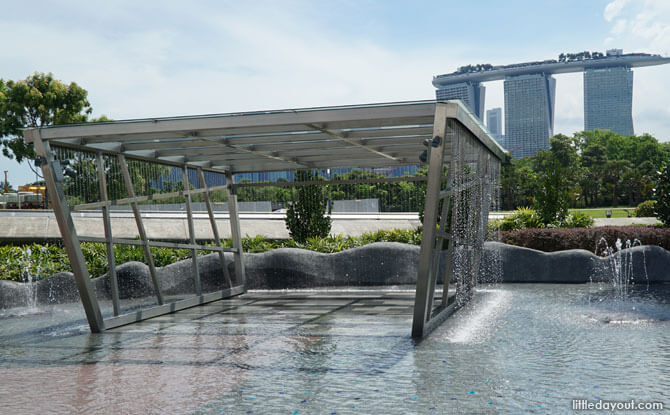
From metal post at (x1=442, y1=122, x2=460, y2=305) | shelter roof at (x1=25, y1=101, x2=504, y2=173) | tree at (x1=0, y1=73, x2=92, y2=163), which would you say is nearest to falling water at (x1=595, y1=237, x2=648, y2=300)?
shelter roof at (x1=25, y1=101, x2=504, y2=173)

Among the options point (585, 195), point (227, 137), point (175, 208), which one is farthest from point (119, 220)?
point (585, 195)

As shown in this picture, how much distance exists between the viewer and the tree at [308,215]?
1844cm

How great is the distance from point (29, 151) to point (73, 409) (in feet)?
93.2

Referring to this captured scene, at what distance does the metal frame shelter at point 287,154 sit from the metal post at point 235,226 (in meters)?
0.69

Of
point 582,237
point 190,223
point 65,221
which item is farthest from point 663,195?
point 65,221

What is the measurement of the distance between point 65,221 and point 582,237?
12.6 metres

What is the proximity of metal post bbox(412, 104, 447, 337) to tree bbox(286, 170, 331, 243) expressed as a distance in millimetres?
10328

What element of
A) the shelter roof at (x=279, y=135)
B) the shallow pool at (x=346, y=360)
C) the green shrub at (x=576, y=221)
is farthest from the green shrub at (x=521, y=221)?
the shallow pool at (x=346, y=360)

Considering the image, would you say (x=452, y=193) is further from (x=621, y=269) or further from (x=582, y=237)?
(x=582, y=237)

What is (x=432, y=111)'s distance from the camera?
789 cm

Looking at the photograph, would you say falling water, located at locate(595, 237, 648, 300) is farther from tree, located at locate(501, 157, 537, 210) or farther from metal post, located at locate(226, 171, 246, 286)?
tree, located at locate(501, 157, 537, 210)

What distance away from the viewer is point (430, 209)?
25.8 feet

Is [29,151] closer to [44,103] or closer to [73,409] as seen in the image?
[44,103]

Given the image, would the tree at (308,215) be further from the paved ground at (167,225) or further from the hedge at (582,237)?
the hedge at (582,237)
